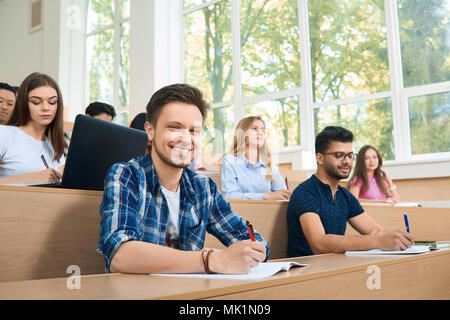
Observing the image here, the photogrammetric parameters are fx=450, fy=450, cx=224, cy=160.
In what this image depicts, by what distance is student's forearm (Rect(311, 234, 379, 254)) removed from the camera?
1628 mm

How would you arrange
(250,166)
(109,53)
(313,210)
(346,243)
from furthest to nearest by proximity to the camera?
(109,53) < (250,166) < (313,210) < (346,243)

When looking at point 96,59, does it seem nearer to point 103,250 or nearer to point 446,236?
point 446,236

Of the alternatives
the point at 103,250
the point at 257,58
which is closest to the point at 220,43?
the point at 257,58

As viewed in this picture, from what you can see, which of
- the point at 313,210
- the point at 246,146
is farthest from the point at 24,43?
the point at 313,210

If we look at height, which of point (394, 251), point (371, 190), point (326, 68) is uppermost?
point (326, 68)

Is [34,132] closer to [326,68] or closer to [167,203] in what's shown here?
[167,203]

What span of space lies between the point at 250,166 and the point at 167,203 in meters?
1.87

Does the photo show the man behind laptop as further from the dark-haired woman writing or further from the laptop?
the dark-haired woman writing

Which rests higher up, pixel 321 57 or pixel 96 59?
pixel 96 59

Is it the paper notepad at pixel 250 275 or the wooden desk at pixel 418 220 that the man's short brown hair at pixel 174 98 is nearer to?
the paper notepad at pixel 250 275

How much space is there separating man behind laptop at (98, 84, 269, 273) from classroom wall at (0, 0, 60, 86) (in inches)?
288

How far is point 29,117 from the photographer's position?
2.24m
